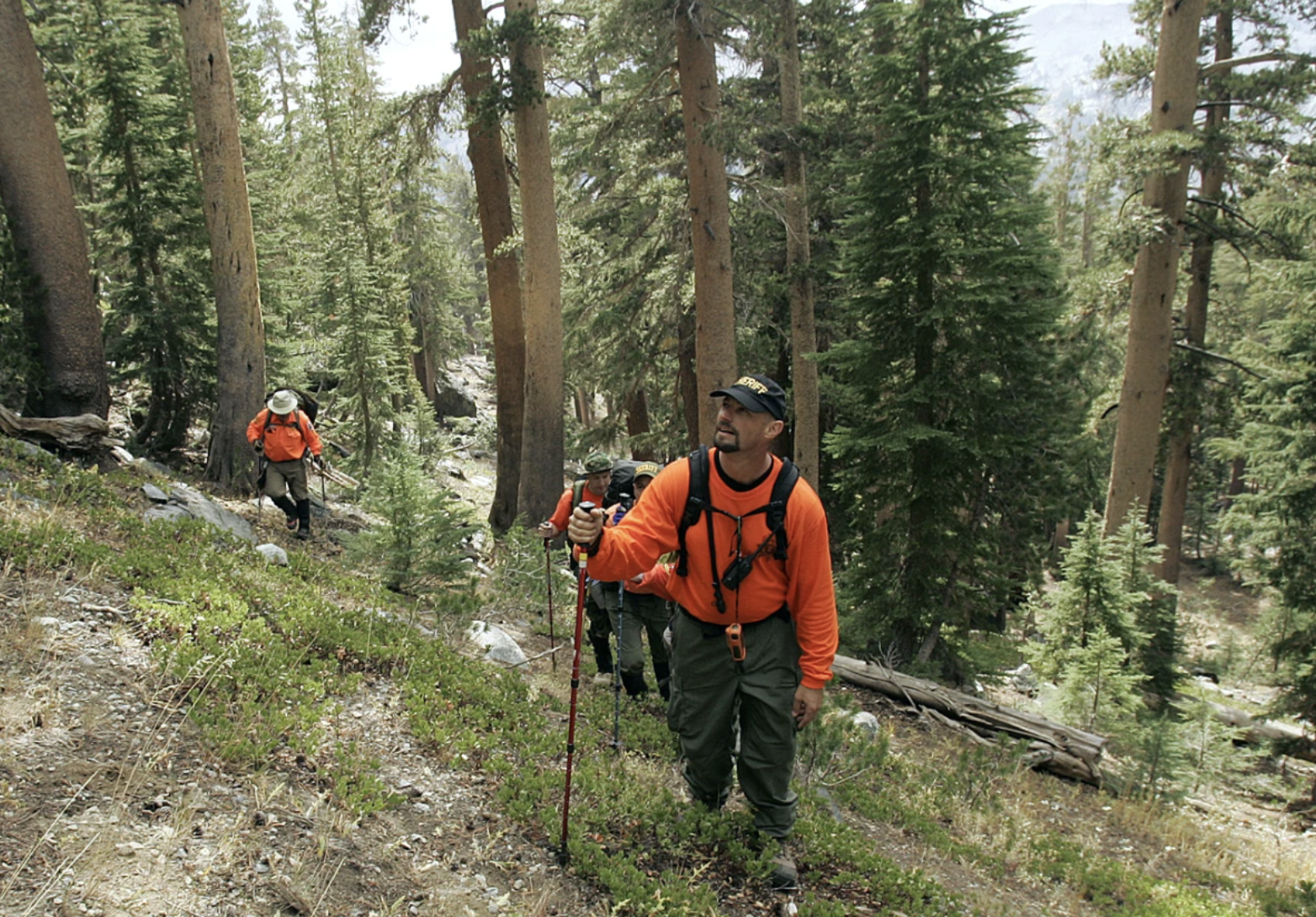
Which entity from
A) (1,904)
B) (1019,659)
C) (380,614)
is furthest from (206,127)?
(1019,659)

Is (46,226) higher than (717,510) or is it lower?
higher

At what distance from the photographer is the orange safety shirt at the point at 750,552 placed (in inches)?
158

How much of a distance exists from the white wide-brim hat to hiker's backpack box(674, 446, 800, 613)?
307 inches

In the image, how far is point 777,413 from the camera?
13.1ft

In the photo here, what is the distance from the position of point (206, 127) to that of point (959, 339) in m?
10.6

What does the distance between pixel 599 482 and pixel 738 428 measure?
319cm

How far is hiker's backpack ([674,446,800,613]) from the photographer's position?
158 inches

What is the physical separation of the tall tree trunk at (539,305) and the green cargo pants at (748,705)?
26.9ft

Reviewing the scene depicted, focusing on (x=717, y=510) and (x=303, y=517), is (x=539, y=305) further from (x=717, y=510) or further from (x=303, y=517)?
(x=717, y=510)

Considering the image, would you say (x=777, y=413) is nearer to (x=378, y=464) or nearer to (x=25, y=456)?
(x=378, y=464)

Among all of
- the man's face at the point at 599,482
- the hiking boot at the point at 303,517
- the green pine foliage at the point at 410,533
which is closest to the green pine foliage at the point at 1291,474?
the man's face at the point at 599,482

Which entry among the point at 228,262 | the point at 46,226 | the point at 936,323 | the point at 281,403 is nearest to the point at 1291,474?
the point at 936,323

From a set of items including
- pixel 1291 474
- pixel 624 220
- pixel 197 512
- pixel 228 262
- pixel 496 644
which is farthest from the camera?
pixel 624 220

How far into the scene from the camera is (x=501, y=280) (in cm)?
1371
